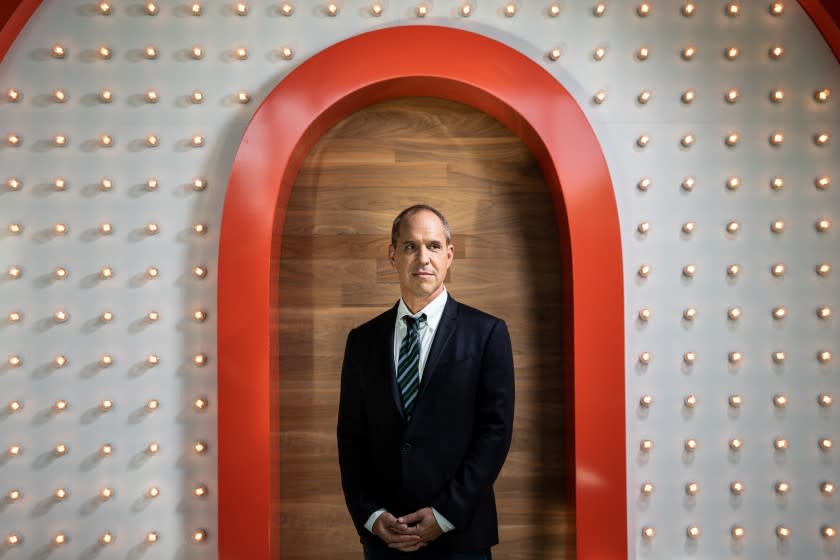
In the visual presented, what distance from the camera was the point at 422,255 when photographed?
1.96 meters

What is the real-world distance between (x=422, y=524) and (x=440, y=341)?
63 cm

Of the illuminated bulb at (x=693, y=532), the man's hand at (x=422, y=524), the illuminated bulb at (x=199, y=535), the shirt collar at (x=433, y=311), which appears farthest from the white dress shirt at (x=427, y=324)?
the illuminated bulb at (x=693, y=532)

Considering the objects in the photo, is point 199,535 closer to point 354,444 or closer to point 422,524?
point 354,444

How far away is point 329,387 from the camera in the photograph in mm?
2660

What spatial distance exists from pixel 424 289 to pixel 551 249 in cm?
98

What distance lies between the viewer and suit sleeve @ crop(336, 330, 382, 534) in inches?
78.6

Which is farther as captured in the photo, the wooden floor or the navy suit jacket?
the wooden floor

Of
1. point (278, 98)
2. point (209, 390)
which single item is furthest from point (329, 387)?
point (278, 98)

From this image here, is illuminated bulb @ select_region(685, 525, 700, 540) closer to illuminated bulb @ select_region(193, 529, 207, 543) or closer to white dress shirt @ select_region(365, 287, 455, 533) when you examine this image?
white dress shirt @ select_region(365, 287, 455, 533)

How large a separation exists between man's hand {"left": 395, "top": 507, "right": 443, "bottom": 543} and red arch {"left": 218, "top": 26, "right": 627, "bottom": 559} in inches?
30.8

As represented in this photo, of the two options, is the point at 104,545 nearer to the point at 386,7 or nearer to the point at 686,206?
the point at 386,7

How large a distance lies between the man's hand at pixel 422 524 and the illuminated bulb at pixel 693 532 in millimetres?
1288

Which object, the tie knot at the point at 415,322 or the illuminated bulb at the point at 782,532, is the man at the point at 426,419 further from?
the illuminated bulb at the point at 782,532

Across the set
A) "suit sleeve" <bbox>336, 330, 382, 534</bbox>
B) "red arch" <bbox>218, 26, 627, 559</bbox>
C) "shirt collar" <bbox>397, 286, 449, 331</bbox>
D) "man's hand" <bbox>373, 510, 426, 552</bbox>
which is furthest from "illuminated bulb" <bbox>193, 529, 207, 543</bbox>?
"shirt collar" <bbox>397, 286, 449, 331</bbox>
